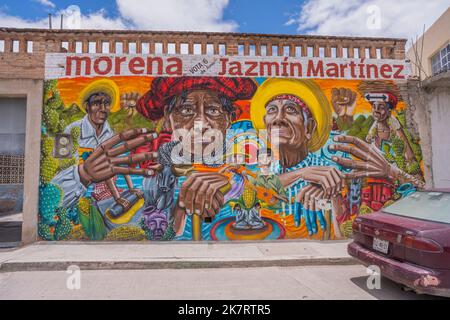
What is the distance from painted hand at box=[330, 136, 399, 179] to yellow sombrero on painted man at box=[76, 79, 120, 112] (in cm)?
522

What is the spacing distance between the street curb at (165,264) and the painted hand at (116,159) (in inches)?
82.5

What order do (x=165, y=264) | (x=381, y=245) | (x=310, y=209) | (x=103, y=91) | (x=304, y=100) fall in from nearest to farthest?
(x=381, y=245), (x=165, y=264), (x=103, y=91), (x=310, y=209), (x=304, y=100)

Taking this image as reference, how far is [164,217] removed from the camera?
741 cm

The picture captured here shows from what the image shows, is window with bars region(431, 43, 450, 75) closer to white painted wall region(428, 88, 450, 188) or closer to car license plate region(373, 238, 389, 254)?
white painted wall region(428, 88, 450, 188)

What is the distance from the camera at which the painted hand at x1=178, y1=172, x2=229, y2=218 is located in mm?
7465

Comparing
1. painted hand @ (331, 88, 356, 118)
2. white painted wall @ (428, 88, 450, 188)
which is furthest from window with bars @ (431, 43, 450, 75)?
painted hand @ (331, 88, 356, 118)

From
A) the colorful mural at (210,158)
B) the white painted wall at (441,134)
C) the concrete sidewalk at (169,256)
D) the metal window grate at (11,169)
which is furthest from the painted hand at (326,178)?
the metal window grate at (11,169)

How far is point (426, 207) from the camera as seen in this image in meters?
4.65

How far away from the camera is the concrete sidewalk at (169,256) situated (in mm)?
5848

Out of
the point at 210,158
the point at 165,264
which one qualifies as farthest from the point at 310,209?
the point at 165,264

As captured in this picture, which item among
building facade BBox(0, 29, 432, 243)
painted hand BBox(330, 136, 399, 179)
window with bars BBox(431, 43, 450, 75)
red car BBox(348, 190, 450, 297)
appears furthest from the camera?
window with bars BBox(431, 43, 450, 75)

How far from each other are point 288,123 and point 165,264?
4217 millimetres

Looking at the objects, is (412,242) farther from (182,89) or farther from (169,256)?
(182,89)

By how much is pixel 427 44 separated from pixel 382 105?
1130cm
